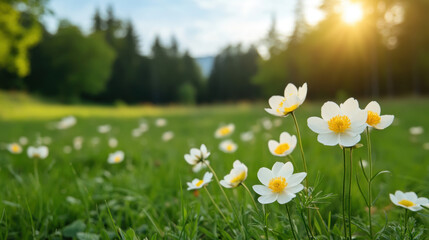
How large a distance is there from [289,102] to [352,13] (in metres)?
19.2

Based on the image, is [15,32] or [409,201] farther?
[15,32]

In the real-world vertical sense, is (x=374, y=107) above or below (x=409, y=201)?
above

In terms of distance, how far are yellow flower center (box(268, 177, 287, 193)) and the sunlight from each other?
1833 cm


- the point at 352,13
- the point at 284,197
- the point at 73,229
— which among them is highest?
the point at 352,13

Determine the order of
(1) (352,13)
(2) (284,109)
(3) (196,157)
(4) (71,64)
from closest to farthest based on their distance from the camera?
(2) (284,109)
(3) (196,157)
(1) (352,13)
(4) (71,64)

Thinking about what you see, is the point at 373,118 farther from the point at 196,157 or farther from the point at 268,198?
the point at 196,157

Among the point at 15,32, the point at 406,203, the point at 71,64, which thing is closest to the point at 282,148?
the point at 406,203

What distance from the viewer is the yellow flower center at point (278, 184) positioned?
65 centimetres

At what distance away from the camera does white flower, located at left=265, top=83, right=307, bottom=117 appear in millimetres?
675

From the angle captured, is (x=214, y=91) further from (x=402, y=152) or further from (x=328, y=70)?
(x=402, y=152)

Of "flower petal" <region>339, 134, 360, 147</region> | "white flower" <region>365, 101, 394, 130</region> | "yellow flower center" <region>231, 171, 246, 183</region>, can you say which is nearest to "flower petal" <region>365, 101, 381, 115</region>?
"white flower" <region>365, 101, 394, 130</region>

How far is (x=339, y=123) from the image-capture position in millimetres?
614

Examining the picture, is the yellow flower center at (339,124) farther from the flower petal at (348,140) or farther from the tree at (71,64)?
the tree at (71,64)

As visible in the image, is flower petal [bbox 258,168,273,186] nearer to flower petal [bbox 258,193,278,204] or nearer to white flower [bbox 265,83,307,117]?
flower petal [bbox 258,193,278,204]
